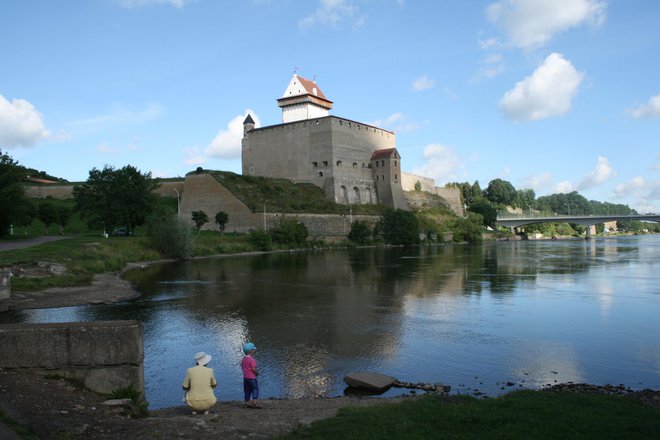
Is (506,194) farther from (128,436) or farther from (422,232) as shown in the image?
(128,436)

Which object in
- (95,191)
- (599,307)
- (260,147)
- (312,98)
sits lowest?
(599,307)

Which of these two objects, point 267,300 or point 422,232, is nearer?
point 267,300

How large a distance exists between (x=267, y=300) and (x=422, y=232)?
2064 inches

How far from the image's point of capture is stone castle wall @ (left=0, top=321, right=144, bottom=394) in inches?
284

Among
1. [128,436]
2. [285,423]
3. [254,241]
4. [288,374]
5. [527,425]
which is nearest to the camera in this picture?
[128,436]

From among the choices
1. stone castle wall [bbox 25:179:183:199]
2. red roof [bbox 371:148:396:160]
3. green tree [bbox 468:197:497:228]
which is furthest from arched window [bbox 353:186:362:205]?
green tree [bbox 468:197:497:228]

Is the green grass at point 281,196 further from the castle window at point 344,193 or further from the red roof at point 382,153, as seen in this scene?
the red roof at point 382,153

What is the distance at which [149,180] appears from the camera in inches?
1853

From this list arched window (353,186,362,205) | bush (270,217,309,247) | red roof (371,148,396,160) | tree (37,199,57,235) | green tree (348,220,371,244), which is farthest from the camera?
red roof (371,148,396,160)

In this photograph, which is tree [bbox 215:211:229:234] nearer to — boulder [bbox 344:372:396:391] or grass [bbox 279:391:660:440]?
boulder [bbox 344:372:396:391]

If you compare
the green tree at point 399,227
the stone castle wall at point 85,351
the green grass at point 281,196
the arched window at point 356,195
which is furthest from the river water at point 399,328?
the arched window at point 356,195

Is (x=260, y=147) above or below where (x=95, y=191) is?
above

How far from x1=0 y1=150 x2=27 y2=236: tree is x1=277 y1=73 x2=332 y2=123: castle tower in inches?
1831

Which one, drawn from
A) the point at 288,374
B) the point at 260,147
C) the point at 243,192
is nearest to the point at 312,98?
the point at 260,147
